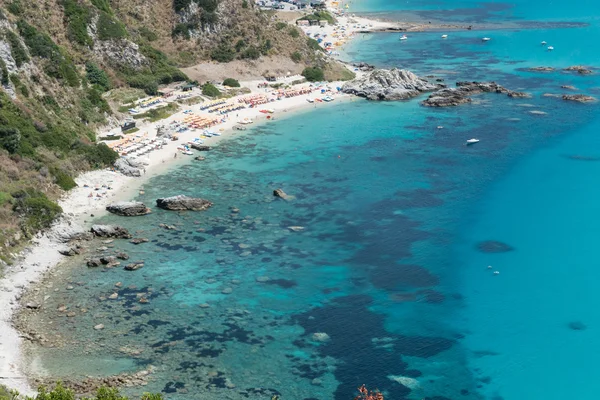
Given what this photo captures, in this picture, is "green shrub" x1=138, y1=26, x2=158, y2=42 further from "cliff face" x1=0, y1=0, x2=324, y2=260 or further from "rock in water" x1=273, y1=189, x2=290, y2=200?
"rock in water" x1=273, y1=189, x2=290, y2=200

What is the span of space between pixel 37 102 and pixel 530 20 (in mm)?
162894

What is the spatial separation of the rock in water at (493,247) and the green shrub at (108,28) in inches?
2609

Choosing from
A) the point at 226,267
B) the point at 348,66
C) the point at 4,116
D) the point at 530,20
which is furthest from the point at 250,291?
the point at 530,20

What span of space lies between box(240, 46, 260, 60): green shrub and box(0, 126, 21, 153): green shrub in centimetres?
5862

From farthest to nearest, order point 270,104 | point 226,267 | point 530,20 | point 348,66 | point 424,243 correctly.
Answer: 1. point 530,20
2. point 348,66
3. point 270,104
4. point 424,243
5. point 226,267

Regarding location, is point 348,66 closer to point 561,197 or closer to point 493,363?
point 561,197

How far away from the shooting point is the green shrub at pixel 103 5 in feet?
329

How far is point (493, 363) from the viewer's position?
44281 millimetres

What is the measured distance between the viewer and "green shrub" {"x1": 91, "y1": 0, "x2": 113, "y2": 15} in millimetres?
100188

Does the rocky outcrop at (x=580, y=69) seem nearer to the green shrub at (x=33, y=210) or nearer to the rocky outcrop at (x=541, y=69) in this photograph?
the rocky outcrop at (x=541, y=69)

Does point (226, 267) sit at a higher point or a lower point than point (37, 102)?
lower

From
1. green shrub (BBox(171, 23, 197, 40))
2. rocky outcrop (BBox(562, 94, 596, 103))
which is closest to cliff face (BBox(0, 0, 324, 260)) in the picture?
green shrub (BBox(171, 23, 197, 40))

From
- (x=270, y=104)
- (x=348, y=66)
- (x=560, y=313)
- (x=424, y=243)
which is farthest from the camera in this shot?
(x=348, y=66)

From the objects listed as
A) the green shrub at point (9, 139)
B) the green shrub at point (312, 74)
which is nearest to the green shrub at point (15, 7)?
the green shrub at point (9, 139)
